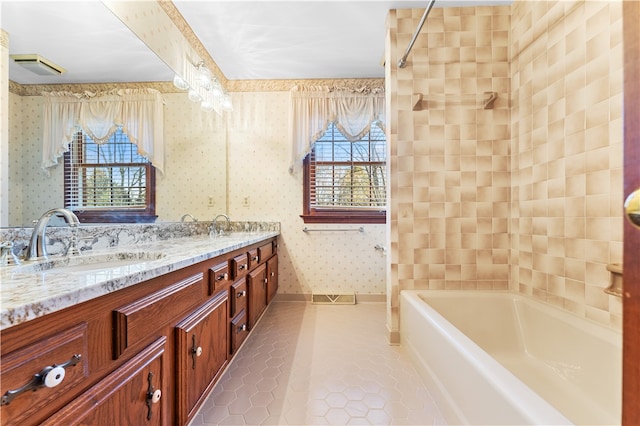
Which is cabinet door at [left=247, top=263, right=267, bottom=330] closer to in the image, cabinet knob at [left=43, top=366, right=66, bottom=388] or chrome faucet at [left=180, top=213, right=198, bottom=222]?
chrome faucet at [left=180, top=213, right=198, bottom=222]

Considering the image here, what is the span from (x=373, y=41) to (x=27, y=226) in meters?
2.50

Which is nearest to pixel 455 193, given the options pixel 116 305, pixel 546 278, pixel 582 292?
pixel 546 278

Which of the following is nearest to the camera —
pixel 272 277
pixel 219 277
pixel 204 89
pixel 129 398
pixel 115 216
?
pixel 129 398

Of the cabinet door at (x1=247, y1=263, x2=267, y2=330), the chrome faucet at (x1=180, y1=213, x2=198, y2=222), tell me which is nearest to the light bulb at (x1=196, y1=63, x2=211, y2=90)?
the chrome faucet at (x1=180, y1=213, x2=198, y2=222)

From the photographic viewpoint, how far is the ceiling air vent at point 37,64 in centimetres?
101

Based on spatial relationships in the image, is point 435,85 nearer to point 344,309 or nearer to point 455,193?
point 455,193

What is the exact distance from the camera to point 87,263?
115 cm

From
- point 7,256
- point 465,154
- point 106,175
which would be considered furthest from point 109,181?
point 465,154

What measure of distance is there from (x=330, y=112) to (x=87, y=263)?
232 cm

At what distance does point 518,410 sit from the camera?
75cm

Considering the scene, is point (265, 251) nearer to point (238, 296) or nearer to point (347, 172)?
point (238, 296)

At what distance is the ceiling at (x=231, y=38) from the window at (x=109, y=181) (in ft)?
1.07

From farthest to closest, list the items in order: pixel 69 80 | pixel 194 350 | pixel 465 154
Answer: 1. pixel 465 154
2. pixel 69 80
3. pixel 194 350

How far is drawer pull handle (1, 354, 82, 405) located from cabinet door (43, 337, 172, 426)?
0.26 ft
